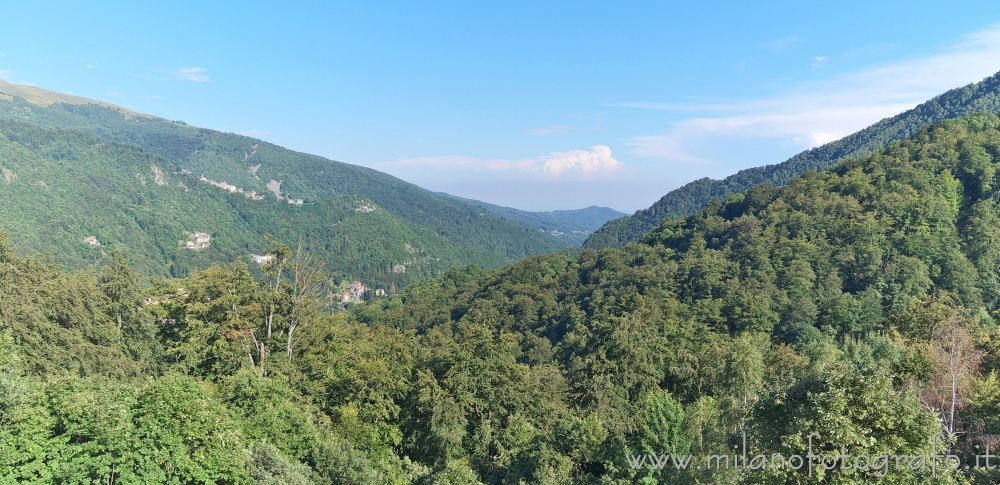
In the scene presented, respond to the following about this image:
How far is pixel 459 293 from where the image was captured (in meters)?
126

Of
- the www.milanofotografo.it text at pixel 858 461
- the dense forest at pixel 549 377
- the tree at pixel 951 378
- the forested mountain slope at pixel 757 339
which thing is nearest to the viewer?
the www.milanofotografo.it text at pixel 858 461

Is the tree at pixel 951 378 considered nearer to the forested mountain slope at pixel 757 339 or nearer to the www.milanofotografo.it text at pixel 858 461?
the forested mountain slope at pixel 757 339

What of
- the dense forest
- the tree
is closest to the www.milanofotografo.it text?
the dense forest

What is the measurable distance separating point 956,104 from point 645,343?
222088 millimetres

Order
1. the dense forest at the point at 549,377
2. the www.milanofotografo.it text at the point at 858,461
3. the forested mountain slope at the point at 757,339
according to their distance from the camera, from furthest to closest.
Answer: the dense forest at the point at 549,377
the forested mountain slope at the point at 757,339
the www.milanofotografo.it text at the point at 858,461

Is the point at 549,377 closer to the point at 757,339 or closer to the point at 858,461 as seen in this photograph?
the point at 757,339

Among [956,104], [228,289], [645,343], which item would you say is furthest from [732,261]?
[956,104]

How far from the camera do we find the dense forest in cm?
1497

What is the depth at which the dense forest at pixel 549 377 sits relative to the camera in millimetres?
14969

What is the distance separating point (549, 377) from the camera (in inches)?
1547

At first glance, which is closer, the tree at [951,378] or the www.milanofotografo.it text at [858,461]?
the www.milanofotografo.it text at [858,461]

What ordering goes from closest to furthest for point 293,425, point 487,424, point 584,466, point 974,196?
1. point 293,425
2. point 584,466
3. point 487,424
4. point 974,196

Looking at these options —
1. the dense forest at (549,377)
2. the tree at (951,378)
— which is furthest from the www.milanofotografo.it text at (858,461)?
the tree at (951,378)

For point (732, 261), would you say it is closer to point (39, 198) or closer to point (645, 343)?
point (645, 343)
